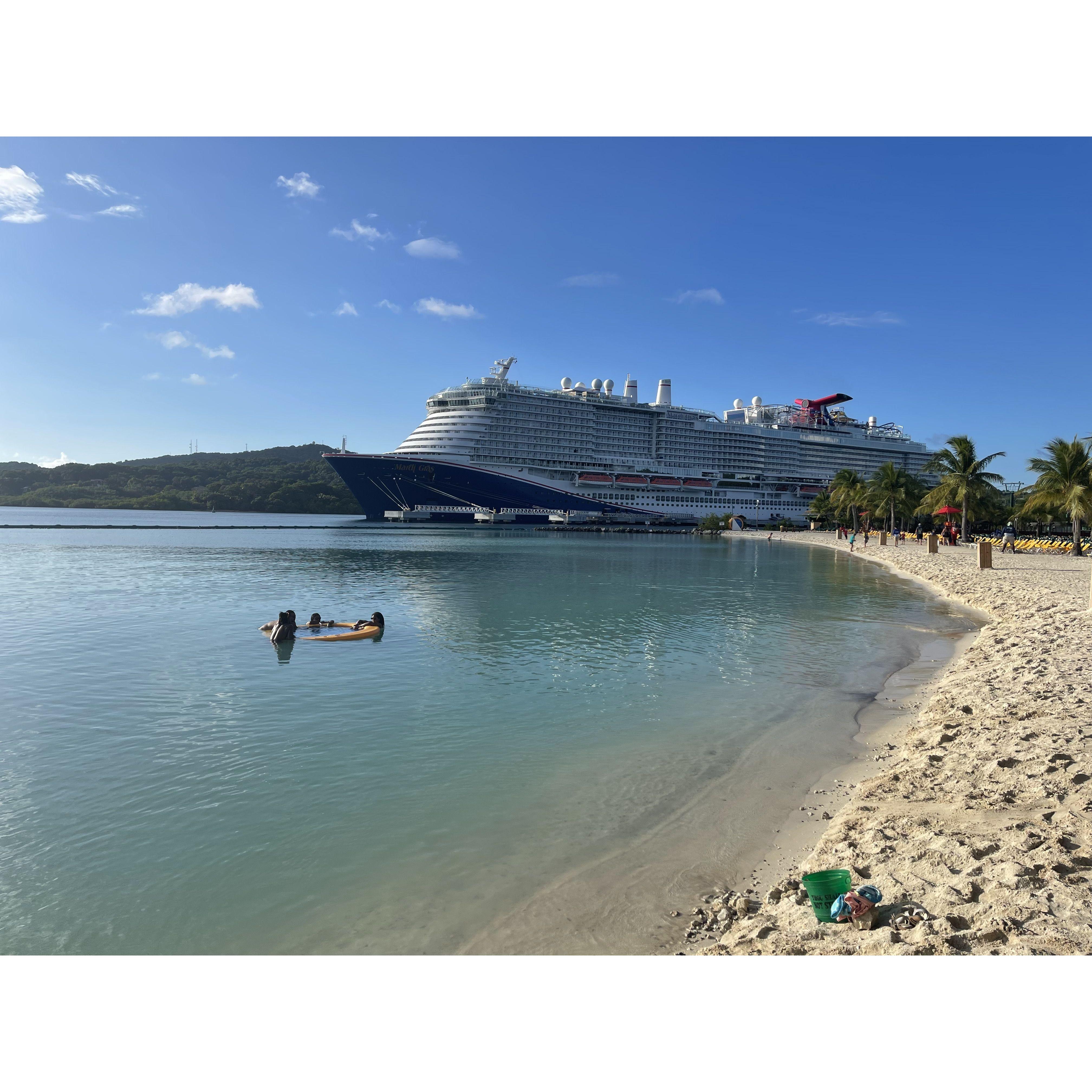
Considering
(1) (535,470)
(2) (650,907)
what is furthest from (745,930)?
(1) (535,470)

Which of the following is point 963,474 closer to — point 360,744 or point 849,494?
point 849,494

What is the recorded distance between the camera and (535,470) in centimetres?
8819

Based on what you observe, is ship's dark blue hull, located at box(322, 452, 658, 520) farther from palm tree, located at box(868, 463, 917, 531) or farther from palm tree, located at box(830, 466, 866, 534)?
palm tree, located at box(868, 463, 917, 531)

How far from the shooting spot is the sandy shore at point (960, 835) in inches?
141

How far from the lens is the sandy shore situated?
3.58 m

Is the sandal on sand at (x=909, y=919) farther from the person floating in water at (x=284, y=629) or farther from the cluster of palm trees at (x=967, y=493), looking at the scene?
the cluster of palm trees at (x=967, y=493)

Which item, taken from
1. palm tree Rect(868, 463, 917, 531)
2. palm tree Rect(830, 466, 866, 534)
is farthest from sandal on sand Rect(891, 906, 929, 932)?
palm tree Rect(830, 466, 866, 534)

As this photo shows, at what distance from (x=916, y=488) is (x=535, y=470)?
44.5 meters

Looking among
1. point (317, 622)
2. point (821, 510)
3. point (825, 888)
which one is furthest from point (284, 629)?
point (821, 510)

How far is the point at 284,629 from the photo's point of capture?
14.7 metres

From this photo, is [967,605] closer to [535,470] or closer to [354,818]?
[354,818]

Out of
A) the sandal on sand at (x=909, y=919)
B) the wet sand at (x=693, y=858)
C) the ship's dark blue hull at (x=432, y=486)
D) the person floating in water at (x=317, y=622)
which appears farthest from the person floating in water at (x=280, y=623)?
the ship's dark blue hull at (x=432, y=486)

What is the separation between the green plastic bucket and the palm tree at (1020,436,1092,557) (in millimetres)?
39762

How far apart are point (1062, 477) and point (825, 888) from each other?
44082mm
